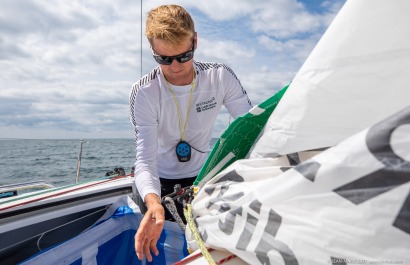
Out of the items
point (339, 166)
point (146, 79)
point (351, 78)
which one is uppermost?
point (146, 79)

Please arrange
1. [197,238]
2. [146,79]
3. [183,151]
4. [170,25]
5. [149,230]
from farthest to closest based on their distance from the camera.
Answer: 1. [183,151]
2. [146,79]
3. [170,25]
4. [149,230]
5. [197,238]

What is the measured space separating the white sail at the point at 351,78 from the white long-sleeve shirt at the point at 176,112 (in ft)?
3.00

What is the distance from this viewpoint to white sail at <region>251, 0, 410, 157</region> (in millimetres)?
542

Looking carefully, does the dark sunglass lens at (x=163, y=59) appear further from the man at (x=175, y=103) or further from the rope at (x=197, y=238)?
the rope at (x=197, y=238)

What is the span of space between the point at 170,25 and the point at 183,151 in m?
0.72

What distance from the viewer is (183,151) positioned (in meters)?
1.74

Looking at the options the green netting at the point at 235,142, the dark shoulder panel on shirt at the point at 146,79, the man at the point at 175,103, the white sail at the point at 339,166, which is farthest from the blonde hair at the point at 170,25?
the white sail at the point at 339,166

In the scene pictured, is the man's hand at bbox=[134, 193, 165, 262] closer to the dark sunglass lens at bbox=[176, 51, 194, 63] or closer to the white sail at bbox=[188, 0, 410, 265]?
the white sail at bbox=[188, 0, 410, 265]

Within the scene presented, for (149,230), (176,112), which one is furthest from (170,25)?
(149,230)

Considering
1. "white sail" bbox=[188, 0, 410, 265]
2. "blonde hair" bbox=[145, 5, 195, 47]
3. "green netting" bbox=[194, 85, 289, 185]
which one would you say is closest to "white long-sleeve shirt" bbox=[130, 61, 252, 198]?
"blonde hair" bbox=[145, 5, 195, 47]

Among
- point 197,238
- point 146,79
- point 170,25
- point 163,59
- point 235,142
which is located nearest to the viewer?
point 197,238

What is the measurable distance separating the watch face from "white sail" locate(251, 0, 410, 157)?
1.09 meters

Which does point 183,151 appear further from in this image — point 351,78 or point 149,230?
point 351,78

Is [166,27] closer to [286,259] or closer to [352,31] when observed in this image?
[352,31]
